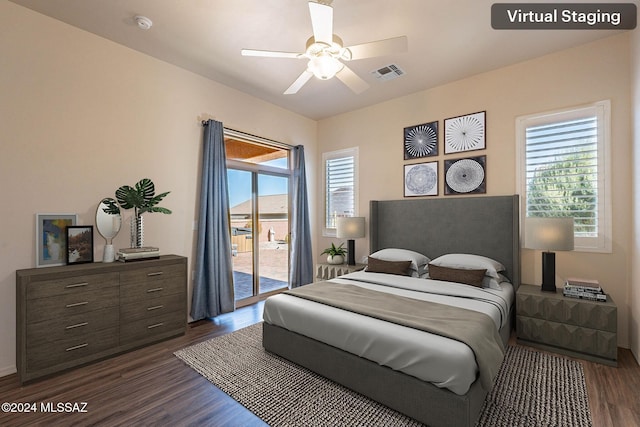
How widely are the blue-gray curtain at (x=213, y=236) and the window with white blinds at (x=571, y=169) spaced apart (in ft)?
11.9

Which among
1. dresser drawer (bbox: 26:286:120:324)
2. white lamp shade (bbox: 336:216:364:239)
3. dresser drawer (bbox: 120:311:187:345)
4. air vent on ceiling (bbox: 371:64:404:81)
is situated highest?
air vent on ceiling (bbox: 371:64:404:81)

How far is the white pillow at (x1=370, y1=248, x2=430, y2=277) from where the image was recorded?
355 centimetres

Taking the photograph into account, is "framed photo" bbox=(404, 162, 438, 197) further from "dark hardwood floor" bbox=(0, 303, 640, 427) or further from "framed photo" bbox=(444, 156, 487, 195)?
"dark hardwood floor" bbox=(0, 303, 640, 427)

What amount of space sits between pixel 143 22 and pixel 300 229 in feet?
10.7

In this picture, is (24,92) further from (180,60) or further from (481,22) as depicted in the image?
(481,22)

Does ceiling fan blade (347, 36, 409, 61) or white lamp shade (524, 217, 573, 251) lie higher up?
ceiling fan blade (347, 36, 409, 61)

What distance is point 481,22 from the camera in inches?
102

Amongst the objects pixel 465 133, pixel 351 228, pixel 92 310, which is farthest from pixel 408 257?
pixel 92 310

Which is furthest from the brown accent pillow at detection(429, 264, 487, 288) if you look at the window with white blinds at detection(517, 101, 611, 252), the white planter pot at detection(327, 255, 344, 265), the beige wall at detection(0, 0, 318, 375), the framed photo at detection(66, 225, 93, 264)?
the framed photo at detection(66, 225, 93, 264)

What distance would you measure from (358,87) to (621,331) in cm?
345

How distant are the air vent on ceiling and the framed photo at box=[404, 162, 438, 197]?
1251mm

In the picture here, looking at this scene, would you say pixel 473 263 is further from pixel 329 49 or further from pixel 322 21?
pixel 322 21

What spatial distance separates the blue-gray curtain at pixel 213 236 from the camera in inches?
138

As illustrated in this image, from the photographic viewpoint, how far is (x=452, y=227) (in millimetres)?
3674
